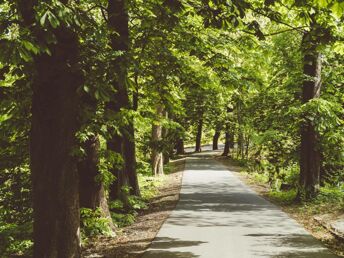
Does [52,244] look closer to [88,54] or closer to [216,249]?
[88,54]

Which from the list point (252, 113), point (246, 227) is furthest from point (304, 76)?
point (252, 113)

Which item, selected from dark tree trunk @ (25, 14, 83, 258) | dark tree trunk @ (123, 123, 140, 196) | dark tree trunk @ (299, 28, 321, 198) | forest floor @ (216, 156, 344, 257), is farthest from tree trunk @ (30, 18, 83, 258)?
dark tree trunk @ (299, 28, 321, 198)

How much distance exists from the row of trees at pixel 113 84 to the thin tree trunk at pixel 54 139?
0.05ft

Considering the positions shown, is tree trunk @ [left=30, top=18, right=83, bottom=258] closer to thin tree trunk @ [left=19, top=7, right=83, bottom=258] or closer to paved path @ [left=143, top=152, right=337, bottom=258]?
thin tree trunk @ [left=19, top=7, right=83, bottom=258]

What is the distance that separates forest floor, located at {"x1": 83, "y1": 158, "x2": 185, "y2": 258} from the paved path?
11.0 inches

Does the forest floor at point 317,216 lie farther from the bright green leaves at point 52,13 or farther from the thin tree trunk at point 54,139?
the bright green leaves at point 52,13

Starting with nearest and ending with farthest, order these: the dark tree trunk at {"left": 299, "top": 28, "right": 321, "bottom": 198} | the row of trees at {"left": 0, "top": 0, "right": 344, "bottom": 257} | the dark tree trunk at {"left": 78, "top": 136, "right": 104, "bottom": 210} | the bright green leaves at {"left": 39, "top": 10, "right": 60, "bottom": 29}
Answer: the bright green leaves at {"left": 39, "top": 10, "right": 60, "bottom": 29}
the row of trees at {"left": 0, "top": 0, "right": 344, "bottom": 257}
the dark tree trunk at {"left": 78, "top": 136, "right": 104, "bottom": 210}
the dark tree trunk at {"left": 299, "top": 28, "right": 321, "bottom": 198}

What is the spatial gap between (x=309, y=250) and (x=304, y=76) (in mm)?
7026

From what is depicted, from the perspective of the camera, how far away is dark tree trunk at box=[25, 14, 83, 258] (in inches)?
233

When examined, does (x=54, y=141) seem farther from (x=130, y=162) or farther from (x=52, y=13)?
(x=130, y=162)

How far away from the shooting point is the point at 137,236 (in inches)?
410

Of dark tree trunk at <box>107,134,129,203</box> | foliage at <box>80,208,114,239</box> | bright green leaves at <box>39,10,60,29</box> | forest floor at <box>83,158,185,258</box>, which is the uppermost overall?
bright green leaves at <box>39,10,60,29</box>

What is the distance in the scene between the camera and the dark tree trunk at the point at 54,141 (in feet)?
19.4

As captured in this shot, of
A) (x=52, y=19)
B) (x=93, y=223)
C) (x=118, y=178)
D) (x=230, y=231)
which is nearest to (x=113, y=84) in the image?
(x=93, y=223)
